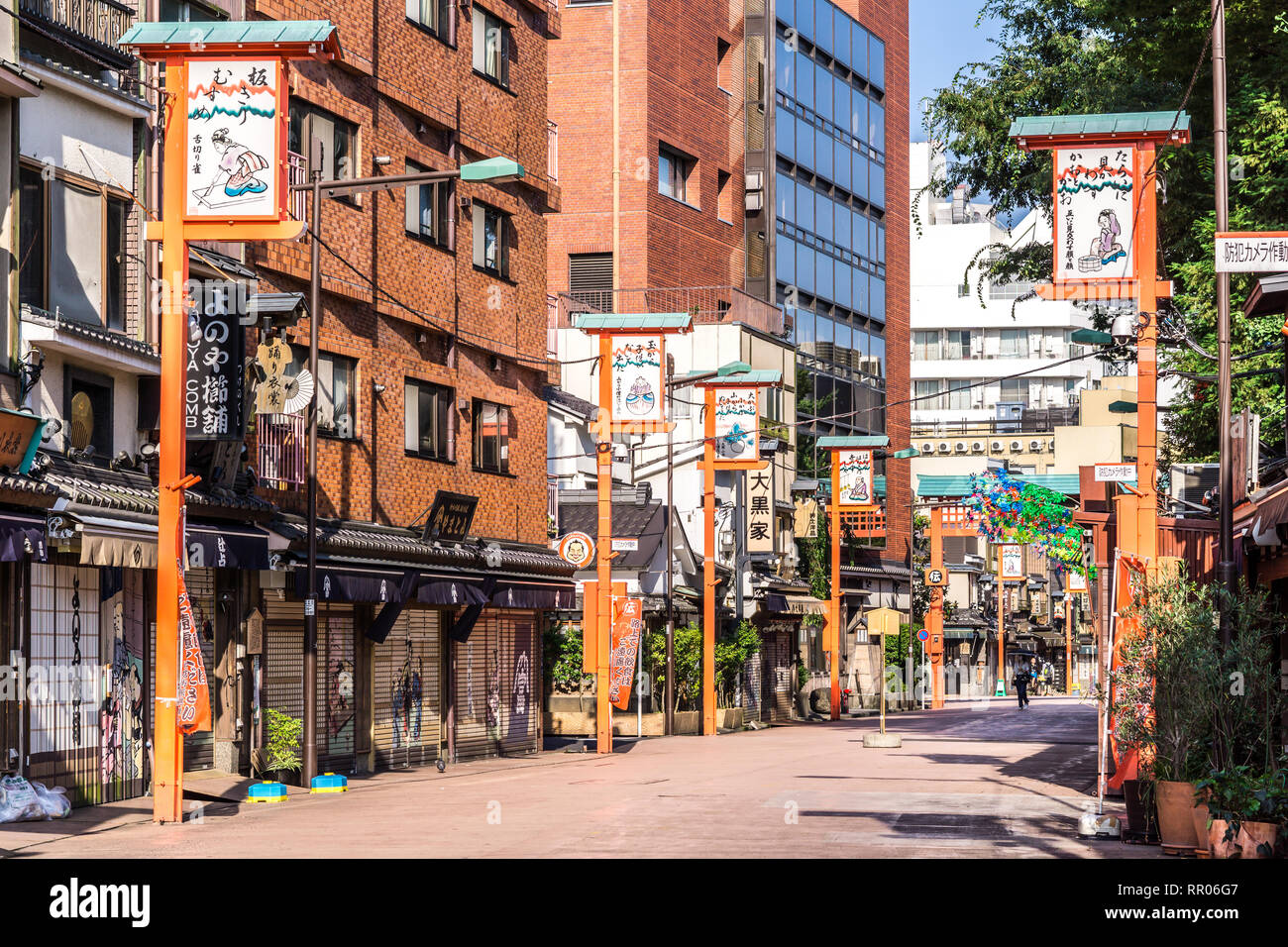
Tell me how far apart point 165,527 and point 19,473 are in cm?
165

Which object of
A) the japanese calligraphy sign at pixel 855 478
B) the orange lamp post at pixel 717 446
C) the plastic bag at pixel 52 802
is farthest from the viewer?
the japanese calligraphy sign at pixel 855 478

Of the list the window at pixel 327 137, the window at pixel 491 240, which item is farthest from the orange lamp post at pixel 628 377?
the window at pixel 327 137

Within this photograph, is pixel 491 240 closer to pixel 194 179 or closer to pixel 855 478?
pixel 194 179

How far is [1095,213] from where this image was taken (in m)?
22.0

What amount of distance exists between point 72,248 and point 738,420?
28437mm

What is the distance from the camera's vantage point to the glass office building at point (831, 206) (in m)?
68.0

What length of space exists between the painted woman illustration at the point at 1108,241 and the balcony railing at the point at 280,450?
12.2 m

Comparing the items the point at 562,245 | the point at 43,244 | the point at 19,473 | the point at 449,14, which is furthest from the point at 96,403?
the point at 562,245

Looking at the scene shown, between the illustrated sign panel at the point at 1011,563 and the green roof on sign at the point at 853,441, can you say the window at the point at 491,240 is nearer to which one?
the green roof on sign at the point at 853,441

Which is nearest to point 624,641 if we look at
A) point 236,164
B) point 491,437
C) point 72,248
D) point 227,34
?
point 491,437

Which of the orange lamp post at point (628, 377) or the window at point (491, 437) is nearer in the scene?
the window at point (491, 437)

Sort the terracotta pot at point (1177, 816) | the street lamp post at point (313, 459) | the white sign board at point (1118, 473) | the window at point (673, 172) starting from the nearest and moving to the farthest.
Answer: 1. the terracotta pot at point (1177, 816)
2. the white sign board at point (1118, 473)
3. the street lamp post at point (313, 459)
4. the window at point (673, 172)

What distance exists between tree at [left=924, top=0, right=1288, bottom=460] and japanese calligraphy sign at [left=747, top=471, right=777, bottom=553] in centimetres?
1493

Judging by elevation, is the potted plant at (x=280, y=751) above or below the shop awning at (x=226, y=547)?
below
